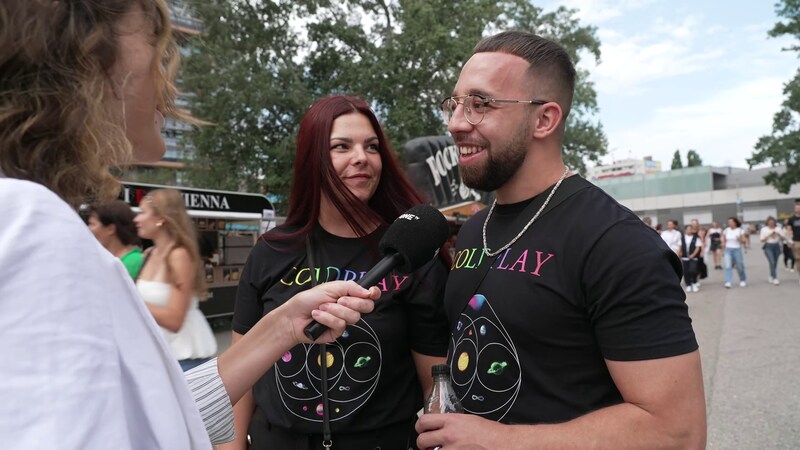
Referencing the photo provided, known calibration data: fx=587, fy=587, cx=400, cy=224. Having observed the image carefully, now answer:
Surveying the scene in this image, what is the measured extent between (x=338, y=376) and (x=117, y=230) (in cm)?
331

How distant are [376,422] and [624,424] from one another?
98 cm

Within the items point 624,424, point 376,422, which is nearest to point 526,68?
point 624,424

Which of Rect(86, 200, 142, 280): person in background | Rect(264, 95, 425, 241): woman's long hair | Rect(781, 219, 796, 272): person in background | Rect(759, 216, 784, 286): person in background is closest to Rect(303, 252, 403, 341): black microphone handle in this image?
Rect(264, 95, 425, 241): woman's long hair

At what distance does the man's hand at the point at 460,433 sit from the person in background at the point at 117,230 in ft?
12.2

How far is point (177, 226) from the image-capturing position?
13.6 feet

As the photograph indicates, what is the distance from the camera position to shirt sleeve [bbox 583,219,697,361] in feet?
4.87

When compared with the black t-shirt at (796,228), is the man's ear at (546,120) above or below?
above

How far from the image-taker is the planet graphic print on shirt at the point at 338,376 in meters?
2.18

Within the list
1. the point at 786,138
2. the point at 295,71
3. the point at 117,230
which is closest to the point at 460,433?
the point at 117,230

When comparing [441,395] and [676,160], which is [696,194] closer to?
[676,160]

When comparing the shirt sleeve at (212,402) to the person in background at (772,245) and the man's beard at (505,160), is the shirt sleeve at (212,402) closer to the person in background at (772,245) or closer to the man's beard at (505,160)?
the man's beard at (505,160)

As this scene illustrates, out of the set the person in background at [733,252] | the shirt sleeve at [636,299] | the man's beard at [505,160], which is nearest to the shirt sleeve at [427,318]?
the man's beard at [505,160]

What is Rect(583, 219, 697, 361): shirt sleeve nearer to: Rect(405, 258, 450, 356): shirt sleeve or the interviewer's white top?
Rect(405, 258, 450, 356): shirt sleeve

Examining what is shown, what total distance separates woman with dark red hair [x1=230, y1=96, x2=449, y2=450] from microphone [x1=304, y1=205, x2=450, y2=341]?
1.23ft
